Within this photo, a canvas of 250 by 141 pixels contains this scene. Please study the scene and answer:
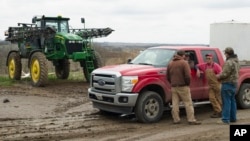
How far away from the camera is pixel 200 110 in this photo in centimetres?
1242

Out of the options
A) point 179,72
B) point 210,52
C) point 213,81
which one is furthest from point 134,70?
point 210,52

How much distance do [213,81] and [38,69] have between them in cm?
898

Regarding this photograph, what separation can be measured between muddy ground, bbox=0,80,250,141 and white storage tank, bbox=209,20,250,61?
15.6 m

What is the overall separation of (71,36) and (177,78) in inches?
370

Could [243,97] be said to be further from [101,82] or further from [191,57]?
[101,82]

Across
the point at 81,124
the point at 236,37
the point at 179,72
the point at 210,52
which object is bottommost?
the point at 81,124

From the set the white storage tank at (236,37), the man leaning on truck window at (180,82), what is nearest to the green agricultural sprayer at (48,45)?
the man leaning on truck window at (180,82)

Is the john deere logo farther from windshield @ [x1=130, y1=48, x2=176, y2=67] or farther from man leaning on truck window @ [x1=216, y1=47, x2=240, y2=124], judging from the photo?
man leaning on truck window @ [x1=216, y1=47, x2=240, y2=124]

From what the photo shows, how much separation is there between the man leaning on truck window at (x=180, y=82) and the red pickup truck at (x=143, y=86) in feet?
1.22

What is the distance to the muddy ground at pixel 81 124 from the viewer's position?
29.1 feet

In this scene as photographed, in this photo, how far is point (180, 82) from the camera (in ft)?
33.6

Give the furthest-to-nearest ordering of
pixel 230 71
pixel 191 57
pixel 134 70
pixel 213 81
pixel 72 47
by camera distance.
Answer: pixel 72 47 → pixel 191 57 → pixel 213 81 → pixel 134 70 → pixel 230 71

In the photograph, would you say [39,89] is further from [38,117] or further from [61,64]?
[38,117]

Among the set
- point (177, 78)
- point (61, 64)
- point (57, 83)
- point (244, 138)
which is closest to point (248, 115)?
point (177, 78)
